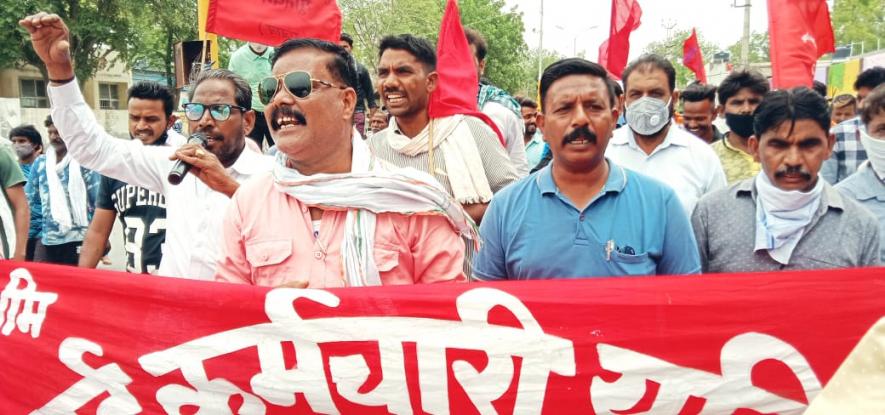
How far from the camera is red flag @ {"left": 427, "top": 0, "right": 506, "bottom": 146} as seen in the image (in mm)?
4004

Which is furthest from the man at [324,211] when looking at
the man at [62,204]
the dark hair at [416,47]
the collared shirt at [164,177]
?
the man at [62,204]

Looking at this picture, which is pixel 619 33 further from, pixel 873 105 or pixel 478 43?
pixel 873 105

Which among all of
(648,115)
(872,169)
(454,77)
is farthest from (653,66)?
(872,169)

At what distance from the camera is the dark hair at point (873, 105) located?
360cm

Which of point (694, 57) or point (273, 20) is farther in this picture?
point (694, 57)

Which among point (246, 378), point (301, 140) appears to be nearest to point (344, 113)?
point (301, 140)

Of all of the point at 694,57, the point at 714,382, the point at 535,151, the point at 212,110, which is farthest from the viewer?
the point at 694,57

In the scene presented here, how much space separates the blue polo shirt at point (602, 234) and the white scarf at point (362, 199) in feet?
1.20

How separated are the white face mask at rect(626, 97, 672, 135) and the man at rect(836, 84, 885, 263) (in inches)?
34.3

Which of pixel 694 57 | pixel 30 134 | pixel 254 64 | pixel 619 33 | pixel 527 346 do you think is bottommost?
pixel 527 346

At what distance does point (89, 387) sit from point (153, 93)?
1.94 metres

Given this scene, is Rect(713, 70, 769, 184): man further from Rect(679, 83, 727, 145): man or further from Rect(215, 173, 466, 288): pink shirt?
Rect(215, 173, 466, 288): pink shirt

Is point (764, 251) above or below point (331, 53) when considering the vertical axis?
below

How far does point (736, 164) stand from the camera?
13.9 feet
